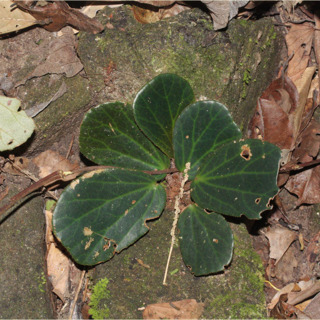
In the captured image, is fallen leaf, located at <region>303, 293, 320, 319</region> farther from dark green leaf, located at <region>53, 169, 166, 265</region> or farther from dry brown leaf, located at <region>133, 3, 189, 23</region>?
dry brown leaf, located at <region>133, 3, 189, 23</region>

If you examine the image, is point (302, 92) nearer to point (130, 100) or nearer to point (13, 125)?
point (130, 100)

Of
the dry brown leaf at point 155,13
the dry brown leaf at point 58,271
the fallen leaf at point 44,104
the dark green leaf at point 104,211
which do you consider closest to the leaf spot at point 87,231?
the dark green leaf at point 104,211

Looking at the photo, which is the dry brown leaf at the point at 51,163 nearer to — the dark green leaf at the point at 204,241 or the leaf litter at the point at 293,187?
the dark green leaf at the point at 204,241

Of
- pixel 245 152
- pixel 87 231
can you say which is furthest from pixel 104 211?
pixel 245 152

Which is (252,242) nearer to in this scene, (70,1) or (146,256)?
(146,256)

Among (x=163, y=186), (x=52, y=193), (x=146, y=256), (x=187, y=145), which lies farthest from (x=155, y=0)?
(x=146, y=256)

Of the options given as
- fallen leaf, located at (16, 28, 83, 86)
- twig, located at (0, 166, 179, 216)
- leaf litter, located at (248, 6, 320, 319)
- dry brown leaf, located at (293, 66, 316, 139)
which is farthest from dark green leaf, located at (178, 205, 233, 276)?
fallen leaf, located at (16, 28, 83, 86)
